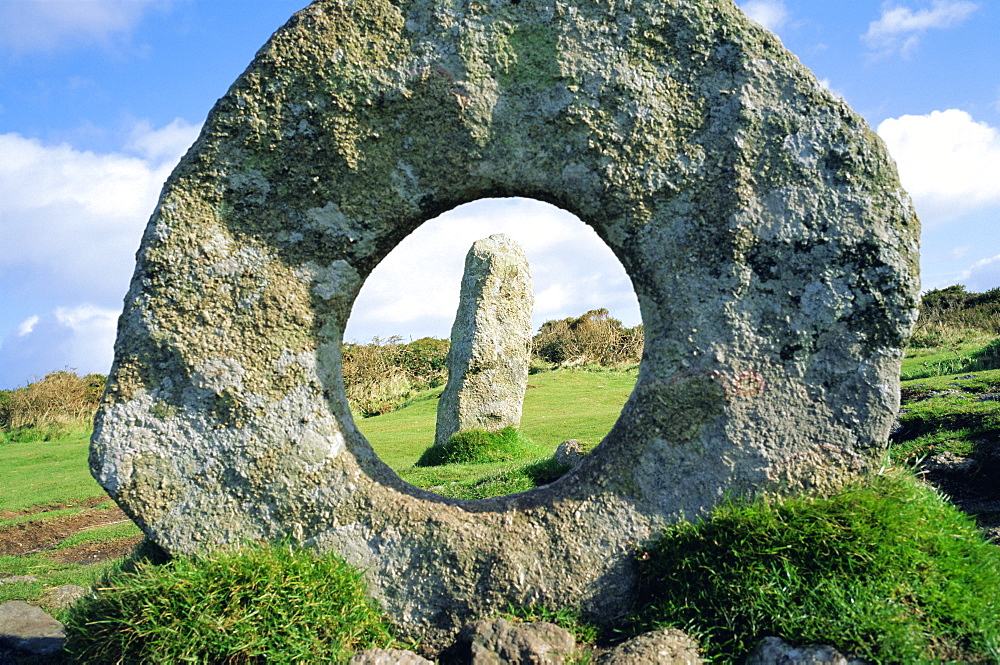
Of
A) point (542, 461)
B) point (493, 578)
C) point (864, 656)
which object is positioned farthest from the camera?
point (542, 461)

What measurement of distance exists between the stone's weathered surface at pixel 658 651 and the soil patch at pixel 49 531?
7.55m

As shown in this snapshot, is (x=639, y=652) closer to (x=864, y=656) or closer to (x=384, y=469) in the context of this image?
(x=864, y=656)

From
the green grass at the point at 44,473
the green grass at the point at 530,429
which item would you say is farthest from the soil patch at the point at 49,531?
the green grass at the point at 530,429

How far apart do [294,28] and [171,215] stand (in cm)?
129

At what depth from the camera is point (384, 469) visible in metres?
3.93

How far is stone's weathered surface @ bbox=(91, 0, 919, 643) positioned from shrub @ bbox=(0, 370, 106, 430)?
21.2 m

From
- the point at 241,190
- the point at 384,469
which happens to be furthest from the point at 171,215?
the point at 384,469

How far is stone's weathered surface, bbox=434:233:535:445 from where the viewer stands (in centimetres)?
1093

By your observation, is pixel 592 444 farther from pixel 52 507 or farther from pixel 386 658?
pixel 52 507

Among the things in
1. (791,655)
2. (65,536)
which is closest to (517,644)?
(791,655)

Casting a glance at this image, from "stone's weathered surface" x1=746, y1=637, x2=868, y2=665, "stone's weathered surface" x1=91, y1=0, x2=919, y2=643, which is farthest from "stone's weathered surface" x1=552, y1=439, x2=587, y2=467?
"stone's weathered surface" x1=746, y1=637, x2=868, y2=665

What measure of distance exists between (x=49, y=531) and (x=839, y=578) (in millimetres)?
10068

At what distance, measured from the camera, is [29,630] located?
14.8 feet

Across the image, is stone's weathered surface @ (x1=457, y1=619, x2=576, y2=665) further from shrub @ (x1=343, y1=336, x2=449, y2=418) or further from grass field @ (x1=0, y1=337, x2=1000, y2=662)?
shrub @ (x1=343, y1=336, x2=449, y2=418)
